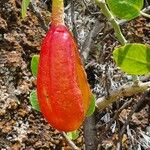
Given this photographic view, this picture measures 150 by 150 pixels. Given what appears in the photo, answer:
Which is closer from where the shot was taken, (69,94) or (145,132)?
(69,94)

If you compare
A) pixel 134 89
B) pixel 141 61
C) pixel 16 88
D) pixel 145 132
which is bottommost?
pixel 145 132

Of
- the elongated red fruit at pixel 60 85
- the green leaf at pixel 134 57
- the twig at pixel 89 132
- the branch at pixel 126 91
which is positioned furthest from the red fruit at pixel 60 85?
the twig at pixel 89 132

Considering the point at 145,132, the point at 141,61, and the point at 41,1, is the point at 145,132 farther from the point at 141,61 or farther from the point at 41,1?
the point at 141,61

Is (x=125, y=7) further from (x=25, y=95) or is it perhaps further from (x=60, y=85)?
(x=25, y=95)

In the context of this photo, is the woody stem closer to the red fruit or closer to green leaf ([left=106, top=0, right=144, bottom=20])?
the red fruit

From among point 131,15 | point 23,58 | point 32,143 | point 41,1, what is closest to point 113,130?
point 32,143

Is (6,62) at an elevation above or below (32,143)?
above

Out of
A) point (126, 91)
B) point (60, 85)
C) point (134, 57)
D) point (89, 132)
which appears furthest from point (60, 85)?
point (89, 132)
